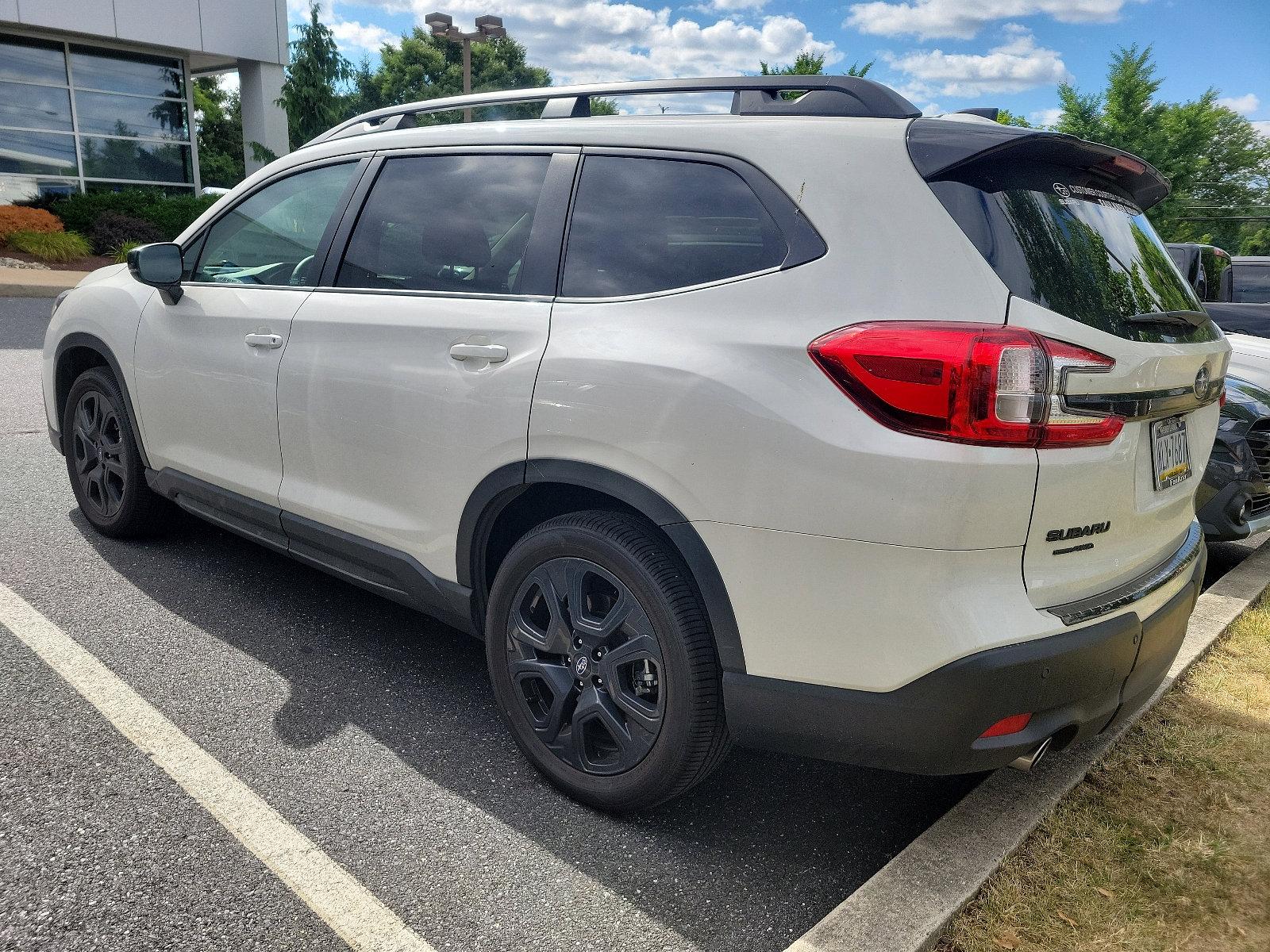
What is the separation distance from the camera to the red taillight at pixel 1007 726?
2148 millimetres

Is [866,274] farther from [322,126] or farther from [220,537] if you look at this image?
[322,126]

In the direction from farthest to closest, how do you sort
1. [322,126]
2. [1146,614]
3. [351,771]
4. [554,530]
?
[322,126] → [351,771] → [554,530] → [1146,614]

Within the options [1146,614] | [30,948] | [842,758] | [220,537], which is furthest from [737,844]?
[220,537]

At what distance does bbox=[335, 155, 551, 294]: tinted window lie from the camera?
2910 millimetres

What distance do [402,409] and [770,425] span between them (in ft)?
4.31

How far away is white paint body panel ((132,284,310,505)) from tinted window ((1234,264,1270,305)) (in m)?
9.62

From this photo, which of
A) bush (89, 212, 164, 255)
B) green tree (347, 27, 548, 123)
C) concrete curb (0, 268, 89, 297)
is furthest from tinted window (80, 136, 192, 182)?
green tree (347, 27, 548, 123)

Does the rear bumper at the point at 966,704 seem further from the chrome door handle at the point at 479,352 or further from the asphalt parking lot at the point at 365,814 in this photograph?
the chrome door handle at the point at 479,352

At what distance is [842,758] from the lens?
2299 millimetres

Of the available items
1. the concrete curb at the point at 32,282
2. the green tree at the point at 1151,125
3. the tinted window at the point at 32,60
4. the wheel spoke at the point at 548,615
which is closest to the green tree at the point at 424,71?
the green tree at the point at 1151,125

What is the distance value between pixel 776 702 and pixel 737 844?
58cm

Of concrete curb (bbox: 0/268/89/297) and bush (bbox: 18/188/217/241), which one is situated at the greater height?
bush (bbox: 18/188/217/241)

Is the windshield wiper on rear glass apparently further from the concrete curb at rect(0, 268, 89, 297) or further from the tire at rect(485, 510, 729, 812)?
the concrete curb at rect(0, 268, 89, 297)

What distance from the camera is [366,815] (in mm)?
2635
